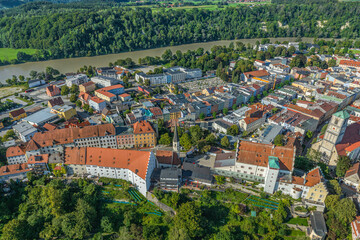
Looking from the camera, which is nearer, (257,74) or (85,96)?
(85,96)

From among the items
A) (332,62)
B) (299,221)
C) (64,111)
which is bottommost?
(299,221)

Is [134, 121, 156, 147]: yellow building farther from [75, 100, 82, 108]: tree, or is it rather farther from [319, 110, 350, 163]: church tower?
[319, 110, 350, 163]: church tower

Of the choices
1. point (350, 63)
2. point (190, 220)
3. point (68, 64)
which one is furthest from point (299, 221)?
point (68, 64)

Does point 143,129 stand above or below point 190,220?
above

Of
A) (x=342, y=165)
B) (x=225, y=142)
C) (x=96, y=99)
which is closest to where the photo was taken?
(x=342, y=165)

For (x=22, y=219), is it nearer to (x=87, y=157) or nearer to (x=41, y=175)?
(x=41, y=175)

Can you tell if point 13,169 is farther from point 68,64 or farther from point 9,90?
point 68,64
